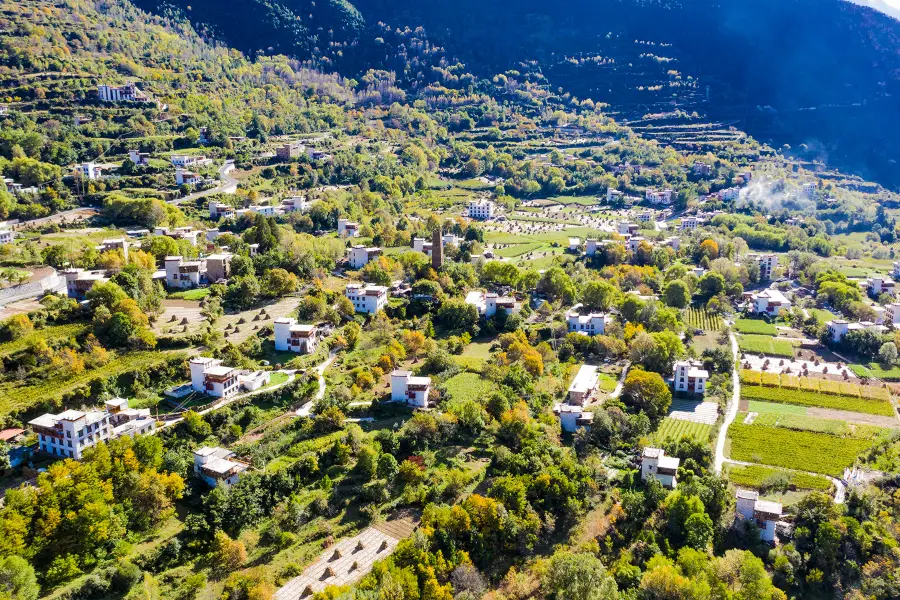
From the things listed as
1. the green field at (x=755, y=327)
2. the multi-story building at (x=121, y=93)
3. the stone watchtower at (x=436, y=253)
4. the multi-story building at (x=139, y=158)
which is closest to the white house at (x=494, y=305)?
the stone watchtower at (x=436, y=253)

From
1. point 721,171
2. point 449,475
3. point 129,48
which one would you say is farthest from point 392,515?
point 129,48

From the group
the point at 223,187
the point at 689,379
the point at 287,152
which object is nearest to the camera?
the point at 689,379

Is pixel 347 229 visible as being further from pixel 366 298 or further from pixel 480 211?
pixel 366 298

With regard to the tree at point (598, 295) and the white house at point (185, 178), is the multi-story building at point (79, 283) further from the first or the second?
the tree at point (598, 295)

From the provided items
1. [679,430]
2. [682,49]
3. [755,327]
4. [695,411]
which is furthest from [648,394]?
[682,49]

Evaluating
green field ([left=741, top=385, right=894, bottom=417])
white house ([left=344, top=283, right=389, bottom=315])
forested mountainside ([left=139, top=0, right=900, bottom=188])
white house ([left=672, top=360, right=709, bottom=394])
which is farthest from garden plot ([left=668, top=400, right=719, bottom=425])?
forested mountainside ([left=139, top=0, right=900, bottom=188])

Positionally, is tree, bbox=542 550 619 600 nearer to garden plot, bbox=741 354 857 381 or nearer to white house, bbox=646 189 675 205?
garden plot, bbox=741 354 857 381
